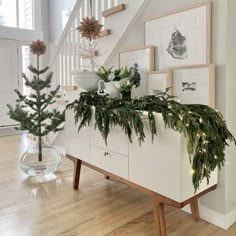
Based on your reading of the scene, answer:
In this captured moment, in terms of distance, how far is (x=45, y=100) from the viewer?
2775mm

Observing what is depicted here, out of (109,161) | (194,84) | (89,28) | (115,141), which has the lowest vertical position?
(109,161)

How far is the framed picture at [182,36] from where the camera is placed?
5.83 ft

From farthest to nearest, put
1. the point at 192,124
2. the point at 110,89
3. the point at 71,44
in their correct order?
the point at 71,44, the point at 110,89, the point at 192,124

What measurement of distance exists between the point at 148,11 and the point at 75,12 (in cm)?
109

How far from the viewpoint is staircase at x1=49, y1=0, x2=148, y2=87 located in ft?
7.60

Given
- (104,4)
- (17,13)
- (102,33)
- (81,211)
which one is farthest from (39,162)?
(17,13)

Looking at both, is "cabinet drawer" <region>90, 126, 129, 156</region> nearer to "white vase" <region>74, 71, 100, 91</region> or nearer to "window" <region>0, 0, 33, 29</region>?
"white vase" <region>74, 71, 100, 91</region>

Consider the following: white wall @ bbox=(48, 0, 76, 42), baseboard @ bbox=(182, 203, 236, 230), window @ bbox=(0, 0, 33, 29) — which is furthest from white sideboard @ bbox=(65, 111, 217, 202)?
window @ bbox=(0, 0, 33, 29)

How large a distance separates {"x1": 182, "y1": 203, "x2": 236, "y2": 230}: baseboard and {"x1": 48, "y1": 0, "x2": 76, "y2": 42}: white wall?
530 cm

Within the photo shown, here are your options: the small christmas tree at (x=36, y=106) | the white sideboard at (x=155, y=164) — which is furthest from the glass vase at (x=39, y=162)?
the white sideboard at (x=155, y=164)

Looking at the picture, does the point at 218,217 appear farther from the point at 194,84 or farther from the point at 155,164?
the point at 194,84

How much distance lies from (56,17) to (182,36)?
4983mm

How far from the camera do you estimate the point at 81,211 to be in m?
2.06

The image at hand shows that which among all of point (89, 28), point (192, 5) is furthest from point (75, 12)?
point (192, 5)
